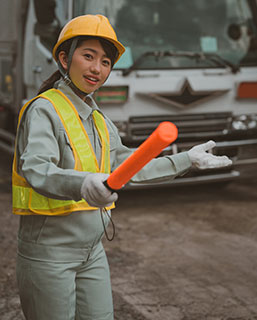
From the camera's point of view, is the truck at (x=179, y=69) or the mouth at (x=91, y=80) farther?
the truck at (x=179, y=69)

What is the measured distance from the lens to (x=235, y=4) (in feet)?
21.5

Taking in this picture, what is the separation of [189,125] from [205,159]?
4363mm

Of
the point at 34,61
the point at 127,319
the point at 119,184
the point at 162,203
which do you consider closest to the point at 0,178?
the point at 34,61

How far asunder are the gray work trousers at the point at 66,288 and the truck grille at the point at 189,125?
3898mm

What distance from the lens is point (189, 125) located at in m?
6.27

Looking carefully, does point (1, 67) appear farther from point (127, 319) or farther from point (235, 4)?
point (127, 319)

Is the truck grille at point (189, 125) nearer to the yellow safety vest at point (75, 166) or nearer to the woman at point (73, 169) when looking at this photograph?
the woman at point (73, 169)

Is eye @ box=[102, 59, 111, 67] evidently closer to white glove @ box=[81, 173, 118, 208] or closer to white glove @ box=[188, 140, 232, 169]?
white glove @ box=[188, 140, 232, 169]

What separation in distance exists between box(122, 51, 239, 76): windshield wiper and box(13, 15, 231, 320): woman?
372 cm

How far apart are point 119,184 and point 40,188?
1.17 ft

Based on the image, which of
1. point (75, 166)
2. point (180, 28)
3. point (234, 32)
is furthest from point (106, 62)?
point (234, 32)

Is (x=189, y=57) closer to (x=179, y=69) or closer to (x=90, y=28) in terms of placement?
(x=179, y=69)

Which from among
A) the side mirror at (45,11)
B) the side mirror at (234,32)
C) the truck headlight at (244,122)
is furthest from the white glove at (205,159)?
the side mirror at (234,32)

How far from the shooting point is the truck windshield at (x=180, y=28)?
19.5ft
